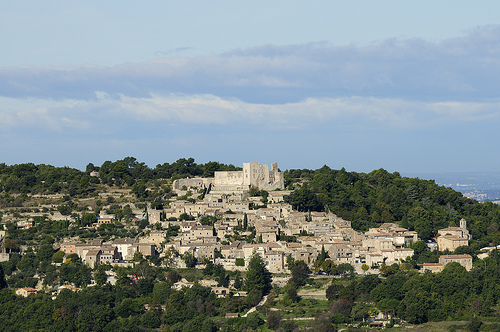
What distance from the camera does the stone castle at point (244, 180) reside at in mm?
59500

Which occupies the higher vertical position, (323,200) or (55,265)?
(323,200)

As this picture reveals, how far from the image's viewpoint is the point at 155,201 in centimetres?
5672

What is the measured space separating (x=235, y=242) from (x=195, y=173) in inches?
814

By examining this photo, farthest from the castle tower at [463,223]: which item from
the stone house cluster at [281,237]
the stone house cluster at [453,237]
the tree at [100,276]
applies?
the tree at [100,276]

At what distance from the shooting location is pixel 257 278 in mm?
42781

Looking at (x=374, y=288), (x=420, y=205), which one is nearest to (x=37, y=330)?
(x=374, y=288)

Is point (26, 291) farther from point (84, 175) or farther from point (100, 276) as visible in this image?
point (84, 175)

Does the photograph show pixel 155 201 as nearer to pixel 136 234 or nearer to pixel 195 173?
pixel 136 234

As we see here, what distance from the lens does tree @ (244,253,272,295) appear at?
42594 millimetres

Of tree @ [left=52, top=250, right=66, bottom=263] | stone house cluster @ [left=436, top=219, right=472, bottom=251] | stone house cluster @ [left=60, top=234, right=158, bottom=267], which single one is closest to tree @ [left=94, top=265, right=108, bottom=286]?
stone house cluster @ [left=60, top=234, right=158, bottom=267]

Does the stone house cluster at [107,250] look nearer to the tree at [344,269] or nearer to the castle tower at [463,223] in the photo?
the tree at [344,269]

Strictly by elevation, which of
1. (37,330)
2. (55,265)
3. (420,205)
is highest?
(420,205)

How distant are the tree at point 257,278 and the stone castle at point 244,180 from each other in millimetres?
15093

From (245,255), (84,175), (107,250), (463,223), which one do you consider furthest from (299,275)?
(84,175)
